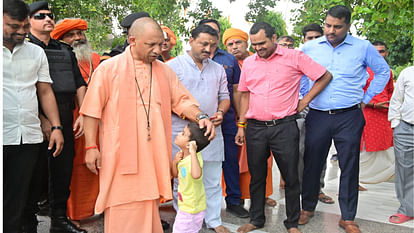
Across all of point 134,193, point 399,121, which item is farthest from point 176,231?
point 399,121

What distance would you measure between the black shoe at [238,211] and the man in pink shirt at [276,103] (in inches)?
18.3

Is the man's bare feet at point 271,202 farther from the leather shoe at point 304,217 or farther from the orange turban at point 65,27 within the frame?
the orange turban at point 65,27

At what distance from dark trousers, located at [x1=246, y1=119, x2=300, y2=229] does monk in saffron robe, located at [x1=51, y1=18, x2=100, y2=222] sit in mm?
1740

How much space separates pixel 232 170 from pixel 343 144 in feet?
4.21

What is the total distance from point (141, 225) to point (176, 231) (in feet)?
0.95

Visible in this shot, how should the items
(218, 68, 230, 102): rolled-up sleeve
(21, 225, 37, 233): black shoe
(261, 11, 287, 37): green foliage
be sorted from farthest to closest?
1. (261, 11, 287, 37): green foliage
2. (218, 68, 230, 102): rolled-up sleeve
3. (21, 225, 37, 233): black shoe

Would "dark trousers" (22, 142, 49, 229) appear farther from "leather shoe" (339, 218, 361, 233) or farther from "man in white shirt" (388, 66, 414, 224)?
"man in white shirt" (388, 66, 414, 224)

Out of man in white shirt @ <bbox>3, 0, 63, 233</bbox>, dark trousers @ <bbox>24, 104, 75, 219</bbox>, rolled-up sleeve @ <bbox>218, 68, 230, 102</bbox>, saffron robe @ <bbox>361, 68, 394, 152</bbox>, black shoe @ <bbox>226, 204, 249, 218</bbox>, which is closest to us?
man in white shirt @ <bbox>3, 0, 63, 233</bbox>

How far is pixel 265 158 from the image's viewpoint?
396cm

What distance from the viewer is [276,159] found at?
3918 mm

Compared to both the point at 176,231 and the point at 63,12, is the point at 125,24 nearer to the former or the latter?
the point at 176,231

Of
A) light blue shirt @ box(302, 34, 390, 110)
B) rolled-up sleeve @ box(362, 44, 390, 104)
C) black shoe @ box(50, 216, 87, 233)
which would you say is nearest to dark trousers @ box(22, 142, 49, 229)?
black shoe @ box(50, 216, 87, 233)

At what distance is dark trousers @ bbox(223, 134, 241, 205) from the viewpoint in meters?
4.50

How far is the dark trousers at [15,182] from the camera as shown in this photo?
284 centimetres
